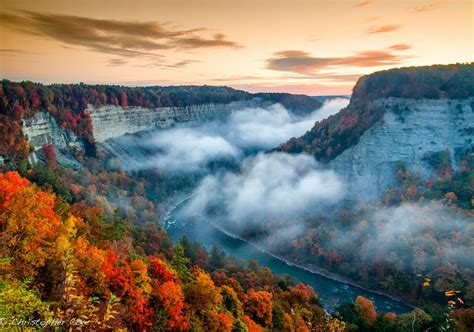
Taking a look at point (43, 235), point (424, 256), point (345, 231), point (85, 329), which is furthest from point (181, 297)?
point (345, 231)

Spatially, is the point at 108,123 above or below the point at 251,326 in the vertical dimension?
above

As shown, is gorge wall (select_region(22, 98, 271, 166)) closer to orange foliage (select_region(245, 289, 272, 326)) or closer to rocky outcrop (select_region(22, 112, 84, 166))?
rocky outcrop (select_region(22, 112, 84, 166))

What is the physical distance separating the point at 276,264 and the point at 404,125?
40549mm

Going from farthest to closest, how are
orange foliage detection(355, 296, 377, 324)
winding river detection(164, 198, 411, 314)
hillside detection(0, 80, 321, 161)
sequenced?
hillside detection(0, 80, 321, 161) < winding river detection(164, 198, 411, 314) < orange foliage detection(355, 296, 377, 324)

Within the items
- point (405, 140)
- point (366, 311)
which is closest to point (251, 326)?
point (366, 311)

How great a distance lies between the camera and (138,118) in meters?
140

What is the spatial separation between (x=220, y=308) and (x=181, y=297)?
495cm

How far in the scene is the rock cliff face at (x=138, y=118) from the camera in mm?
117569

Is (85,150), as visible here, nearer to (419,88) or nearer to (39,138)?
(39,138)

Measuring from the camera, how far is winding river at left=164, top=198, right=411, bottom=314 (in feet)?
201

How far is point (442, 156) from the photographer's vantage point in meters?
77.7

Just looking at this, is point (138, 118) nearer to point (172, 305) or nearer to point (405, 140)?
point (405, 140)

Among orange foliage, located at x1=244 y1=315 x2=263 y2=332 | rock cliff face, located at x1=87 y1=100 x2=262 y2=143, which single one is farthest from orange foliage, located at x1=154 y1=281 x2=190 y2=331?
rock cliff face, located at x1=87 y1=100 x2=262 y2=143

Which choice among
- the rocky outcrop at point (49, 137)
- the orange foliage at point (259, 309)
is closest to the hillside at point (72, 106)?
the rocky outcrop at point (49, 137)
